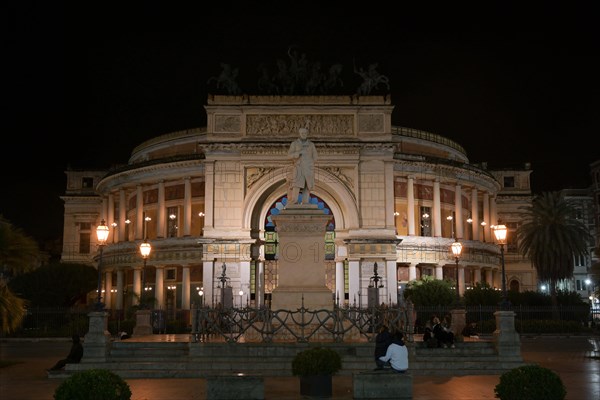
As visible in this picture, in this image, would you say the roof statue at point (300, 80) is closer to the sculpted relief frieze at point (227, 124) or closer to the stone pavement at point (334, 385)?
the sculpted relief frieze at point (227, 124)

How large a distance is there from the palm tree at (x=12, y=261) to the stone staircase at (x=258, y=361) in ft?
14.3

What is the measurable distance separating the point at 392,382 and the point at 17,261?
17.7 meters

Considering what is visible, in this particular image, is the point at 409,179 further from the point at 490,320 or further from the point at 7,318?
the point at 7,318

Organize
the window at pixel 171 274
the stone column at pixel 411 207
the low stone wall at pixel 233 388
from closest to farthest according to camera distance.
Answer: the low stone wall at pixel 233 388, the stone column at pixel 411 207, the window at pixel 171 274

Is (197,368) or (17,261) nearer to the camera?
(197,368)

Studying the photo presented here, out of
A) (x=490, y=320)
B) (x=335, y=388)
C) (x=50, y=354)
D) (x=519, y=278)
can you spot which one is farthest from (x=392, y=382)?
(x=519, y=278)

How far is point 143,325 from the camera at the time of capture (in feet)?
127

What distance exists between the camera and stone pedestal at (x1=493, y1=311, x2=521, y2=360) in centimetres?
2580

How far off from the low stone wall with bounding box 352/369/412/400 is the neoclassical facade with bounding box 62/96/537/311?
98.5 feet

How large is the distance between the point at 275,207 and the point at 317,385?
44.5 m

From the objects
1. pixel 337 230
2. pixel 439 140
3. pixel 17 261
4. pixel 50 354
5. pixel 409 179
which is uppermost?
pixel 439 140

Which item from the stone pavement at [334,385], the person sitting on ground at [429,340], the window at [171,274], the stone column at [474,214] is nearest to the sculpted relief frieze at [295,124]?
the window at [171,274]

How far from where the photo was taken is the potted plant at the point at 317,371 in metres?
17.3

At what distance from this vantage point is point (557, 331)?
48.1 meters
